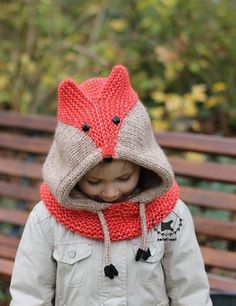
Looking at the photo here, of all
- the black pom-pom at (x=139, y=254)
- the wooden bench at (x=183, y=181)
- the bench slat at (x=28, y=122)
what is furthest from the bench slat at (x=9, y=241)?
the black pom-pom at (x=139, y=254)

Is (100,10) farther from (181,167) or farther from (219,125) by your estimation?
(181,167)

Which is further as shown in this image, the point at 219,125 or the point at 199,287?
the point at 219,125

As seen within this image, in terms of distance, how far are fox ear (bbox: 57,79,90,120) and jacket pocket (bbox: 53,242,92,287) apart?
0.47 m

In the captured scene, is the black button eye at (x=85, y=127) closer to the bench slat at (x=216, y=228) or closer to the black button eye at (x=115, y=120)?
the black button eye at (x=115, y=120)

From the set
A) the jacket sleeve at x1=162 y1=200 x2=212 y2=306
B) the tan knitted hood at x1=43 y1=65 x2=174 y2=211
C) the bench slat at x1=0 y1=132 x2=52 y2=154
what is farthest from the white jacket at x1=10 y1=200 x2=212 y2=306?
the bench slat at x1=0 y1=132 x2=52 y2=154

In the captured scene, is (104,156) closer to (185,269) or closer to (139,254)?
(139,254)

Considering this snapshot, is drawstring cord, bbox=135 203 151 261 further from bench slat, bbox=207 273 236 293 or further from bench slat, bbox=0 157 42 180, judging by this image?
bench slat, bbox=0 157 42 180

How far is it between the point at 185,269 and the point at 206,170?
1.20m

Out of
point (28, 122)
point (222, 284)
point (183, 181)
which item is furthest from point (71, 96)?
point (183, 181)

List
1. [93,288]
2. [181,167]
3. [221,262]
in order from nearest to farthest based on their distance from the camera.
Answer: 1. [93,288]
2. [221,262]
3. [181,167]

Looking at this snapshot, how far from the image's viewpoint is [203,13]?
5082 mm

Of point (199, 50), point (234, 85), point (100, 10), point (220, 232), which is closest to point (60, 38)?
point (100, 10)

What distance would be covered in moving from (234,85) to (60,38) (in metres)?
1.40

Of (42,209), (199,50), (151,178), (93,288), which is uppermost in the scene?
(199,50)
